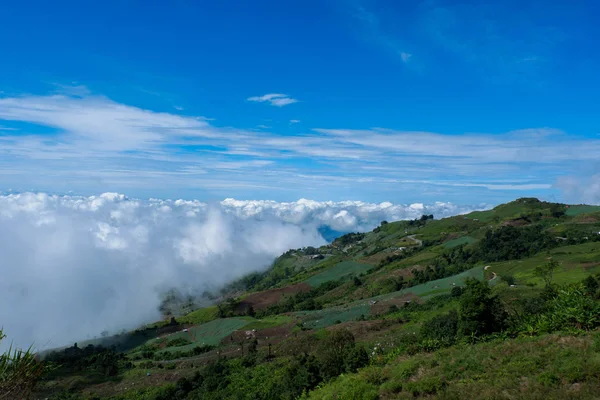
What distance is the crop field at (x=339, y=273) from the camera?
149 meters

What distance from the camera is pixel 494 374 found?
61.6ft

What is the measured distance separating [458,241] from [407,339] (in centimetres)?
11750

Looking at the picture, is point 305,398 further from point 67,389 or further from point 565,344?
point 67,389

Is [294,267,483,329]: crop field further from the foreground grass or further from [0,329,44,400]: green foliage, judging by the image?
[0,329,44,400]: green foliage

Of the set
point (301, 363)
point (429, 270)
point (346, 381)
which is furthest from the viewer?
point (429, 270)

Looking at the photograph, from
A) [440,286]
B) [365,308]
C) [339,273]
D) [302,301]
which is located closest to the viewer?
[365,308]

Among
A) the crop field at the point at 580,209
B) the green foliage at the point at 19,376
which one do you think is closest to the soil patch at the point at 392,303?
the green foliage at the point at 19,376

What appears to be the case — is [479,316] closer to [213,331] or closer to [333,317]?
[333,317]

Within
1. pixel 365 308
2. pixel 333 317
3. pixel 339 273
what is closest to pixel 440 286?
pixel 365 308

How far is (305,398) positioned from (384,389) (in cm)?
799

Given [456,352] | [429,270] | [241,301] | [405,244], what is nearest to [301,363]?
[456,352]

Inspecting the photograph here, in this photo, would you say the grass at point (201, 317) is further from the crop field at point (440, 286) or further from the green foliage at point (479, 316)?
the green foliage at point (479, 316)

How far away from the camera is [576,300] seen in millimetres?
26375

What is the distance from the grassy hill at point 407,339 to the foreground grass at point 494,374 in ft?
0.25
